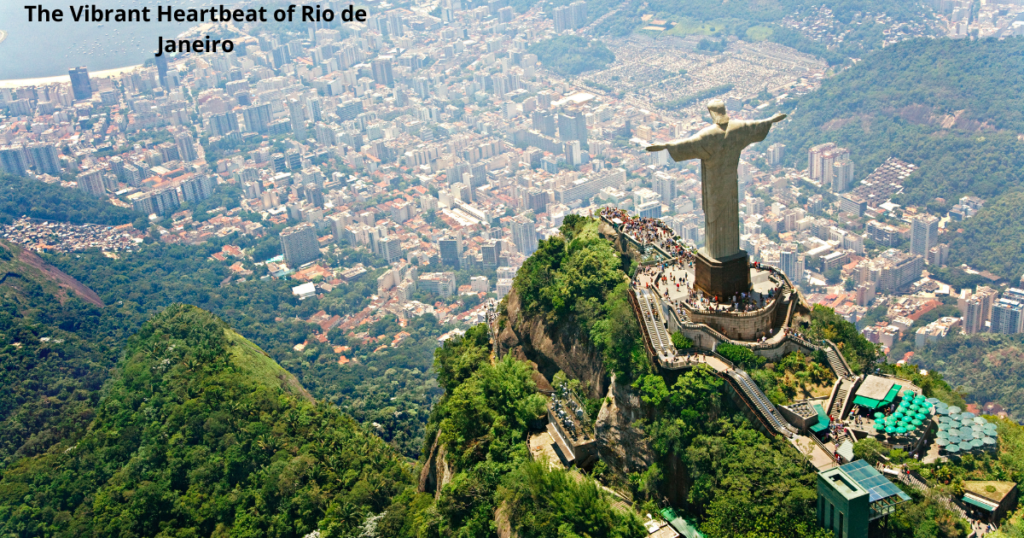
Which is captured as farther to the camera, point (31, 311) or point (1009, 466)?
point (31, 311)

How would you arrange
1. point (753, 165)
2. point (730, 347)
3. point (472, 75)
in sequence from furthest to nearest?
1. point (472, 75)
2. point (753, 165)
3. point (730, 347)

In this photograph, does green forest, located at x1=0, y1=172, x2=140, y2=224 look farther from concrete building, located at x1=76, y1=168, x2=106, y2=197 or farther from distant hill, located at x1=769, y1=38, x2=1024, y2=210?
distant hill, located at x1=769, y1=38, x2=1024, y2=210

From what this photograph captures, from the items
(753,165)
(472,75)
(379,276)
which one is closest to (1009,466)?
(379,276)

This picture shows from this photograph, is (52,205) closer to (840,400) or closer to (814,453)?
(840,400)

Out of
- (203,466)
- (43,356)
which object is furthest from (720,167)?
(43,356)

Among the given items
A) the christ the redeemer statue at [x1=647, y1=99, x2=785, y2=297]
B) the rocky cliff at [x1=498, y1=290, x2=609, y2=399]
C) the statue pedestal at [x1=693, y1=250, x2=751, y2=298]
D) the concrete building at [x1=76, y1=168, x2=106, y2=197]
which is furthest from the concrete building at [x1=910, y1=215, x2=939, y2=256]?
the concrete building at [x1=76, y1=168, x2=106, y2=197]

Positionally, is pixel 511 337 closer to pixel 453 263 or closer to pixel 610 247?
pixel 610 247
